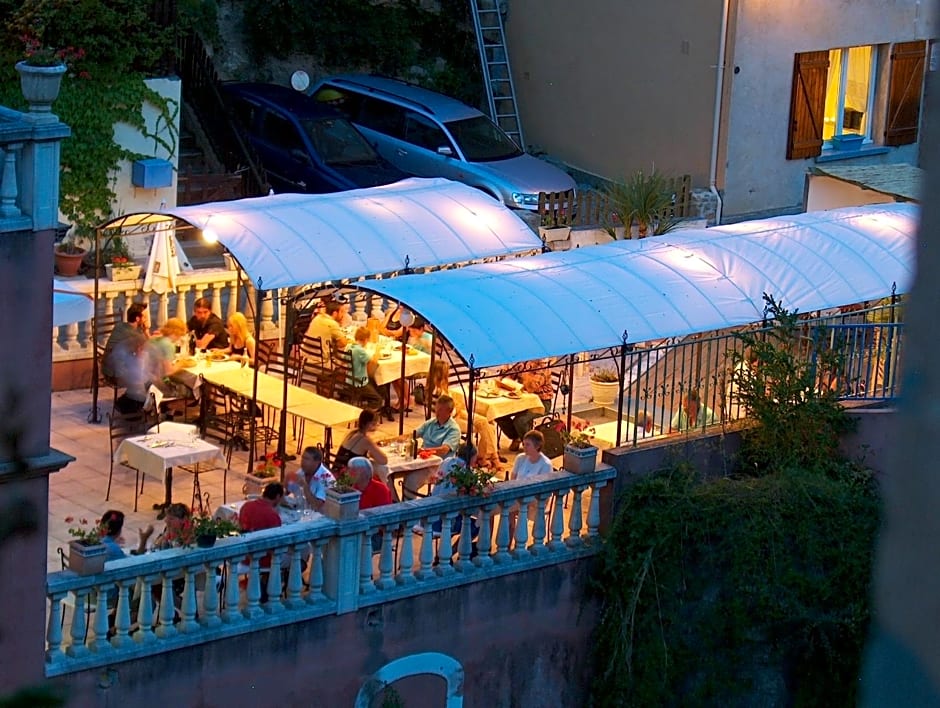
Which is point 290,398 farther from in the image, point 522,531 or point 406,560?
point 406,560

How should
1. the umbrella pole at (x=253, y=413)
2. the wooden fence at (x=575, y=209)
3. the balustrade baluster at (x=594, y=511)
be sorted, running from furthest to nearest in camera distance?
the wooden fence at (x=575, y=209) → the umbrella pole at (x=253, y=413) → the balustrade baluster at (x=594, y=511)

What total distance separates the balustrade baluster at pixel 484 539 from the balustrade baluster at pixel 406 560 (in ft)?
1.78

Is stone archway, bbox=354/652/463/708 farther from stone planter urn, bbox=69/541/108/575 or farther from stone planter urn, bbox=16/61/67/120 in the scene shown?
stone planter urn, bbox=16/61/67/120

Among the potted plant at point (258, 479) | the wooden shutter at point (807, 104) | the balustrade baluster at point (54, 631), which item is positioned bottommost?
the balustrade baluster at point (54, 631)

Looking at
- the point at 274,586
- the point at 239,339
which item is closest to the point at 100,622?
the point at 274,586

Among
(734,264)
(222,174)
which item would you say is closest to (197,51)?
(222,174)

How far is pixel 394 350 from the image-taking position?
15203mm

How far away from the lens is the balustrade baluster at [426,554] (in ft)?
36.8

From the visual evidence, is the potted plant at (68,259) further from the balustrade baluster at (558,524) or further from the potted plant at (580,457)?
the balustrade baluster at (558,524)

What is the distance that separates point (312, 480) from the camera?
37.9 ft

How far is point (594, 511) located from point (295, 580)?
255cm

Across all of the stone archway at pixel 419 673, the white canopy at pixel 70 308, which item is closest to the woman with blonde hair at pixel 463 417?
the stone archway at pixel 419 673

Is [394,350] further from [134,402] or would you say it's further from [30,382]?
[30,382]

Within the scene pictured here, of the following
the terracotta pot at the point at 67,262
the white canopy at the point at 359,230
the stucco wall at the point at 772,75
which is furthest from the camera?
the stucco wall at the point at 772,75
